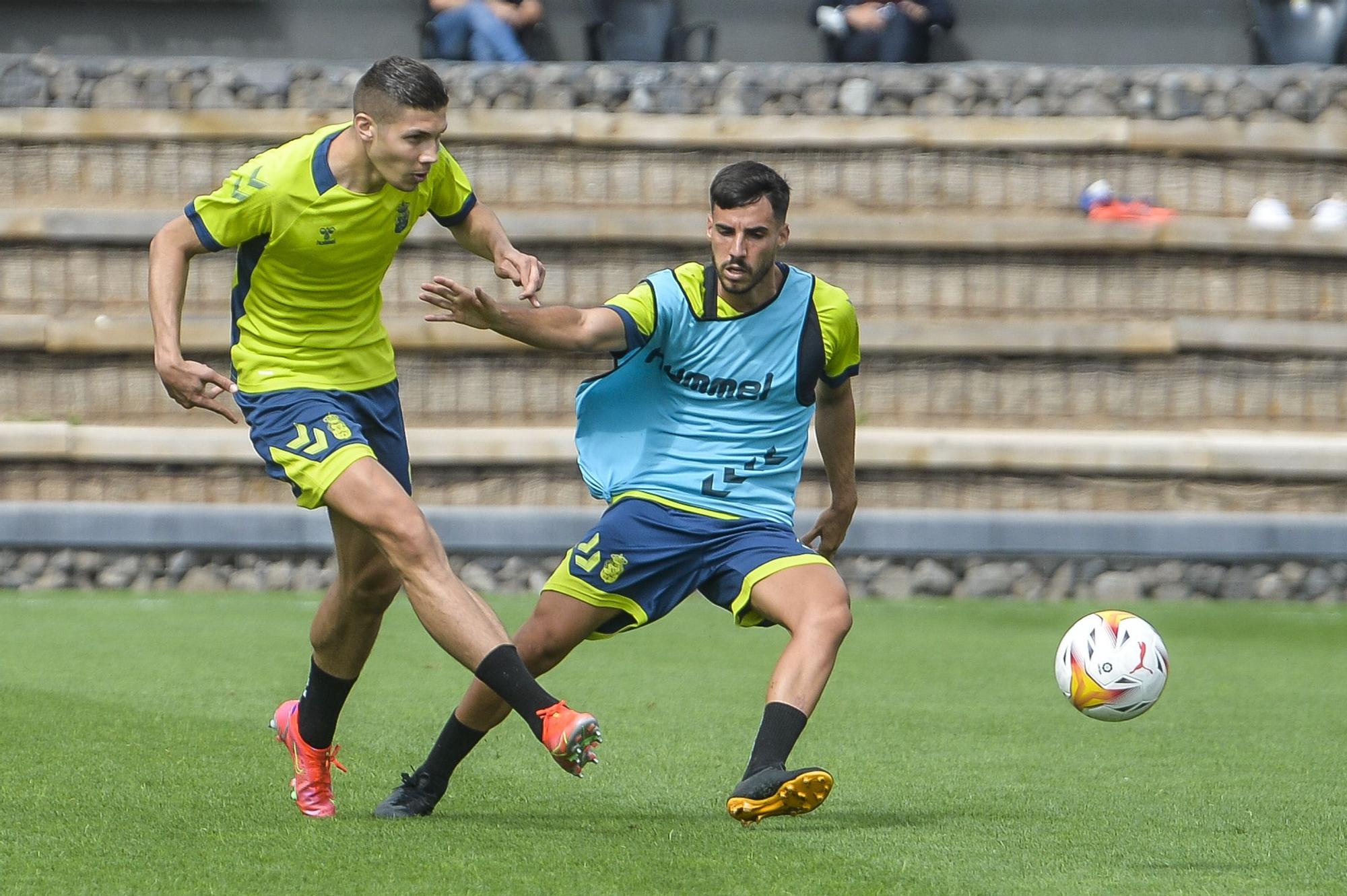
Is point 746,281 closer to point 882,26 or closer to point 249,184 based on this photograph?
point 249,184

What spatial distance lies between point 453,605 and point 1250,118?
10787 millimetres

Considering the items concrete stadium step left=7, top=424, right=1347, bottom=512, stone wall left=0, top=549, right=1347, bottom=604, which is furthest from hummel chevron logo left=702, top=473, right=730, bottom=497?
concrete stadium step left=7, top=424, right=1347, bottom=512

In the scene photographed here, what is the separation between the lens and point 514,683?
484 centimetres

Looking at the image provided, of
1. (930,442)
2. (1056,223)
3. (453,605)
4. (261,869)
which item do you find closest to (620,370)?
(453,605)

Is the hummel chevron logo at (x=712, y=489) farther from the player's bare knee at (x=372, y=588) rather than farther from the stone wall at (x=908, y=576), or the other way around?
the stone wall at (x=908, y=576)

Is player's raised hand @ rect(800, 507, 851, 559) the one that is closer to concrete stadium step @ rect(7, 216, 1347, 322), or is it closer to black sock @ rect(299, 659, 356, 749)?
black sock @ rect(299, 659, 356, 749)

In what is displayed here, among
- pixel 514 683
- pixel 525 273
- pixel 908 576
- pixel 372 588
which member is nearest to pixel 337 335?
pixel 525 273

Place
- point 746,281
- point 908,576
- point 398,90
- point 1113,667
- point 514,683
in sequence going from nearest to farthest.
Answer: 1. point 514,683
2. point 398,90
3. point 746,281
4. point 1113,667
5. point 908,576

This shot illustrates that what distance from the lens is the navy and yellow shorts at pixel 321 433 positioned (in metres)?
5.28

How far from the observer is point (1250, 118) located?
553 inches

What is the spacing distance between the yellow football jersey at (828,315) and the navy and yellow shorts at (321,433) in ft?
2.72

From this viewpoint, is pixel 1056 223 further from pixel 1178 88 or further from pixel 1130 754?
pixel 1130 754

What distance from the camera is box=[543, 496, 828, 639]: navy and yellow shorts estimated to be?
546 centimetres

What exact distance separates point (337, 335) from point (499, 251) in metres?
0.57
